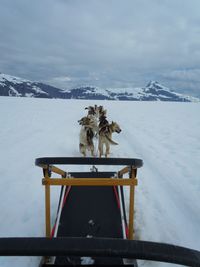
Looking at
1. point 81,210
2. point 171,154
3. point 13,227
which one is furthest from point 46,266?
point 171,154

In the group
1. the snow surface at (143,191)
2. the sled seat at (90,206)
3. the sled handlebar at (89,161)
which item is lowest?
the snow surface at (143,191)

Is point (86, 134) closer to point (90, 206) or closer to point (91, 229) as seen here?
point (90, 206)

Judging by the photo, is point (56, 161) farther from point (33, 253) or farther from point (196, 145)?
point (196, 145)

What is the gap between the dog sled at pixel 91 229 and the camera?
1.00 m

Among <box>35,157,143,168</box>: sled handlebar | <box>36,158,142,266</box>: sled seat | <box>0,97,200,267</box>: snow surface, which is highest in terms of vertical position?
<box>35,157,143,168</box>: sled handlebar

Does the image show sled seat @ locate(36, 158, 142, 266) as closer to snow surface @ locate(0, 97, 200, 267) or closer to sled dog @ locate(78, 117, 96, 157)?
snow surface @ locate(0, 97, 200, 267)

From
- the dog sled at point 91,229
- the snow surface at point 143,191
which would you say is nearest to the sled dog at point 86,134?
the snow surface at point 143,191

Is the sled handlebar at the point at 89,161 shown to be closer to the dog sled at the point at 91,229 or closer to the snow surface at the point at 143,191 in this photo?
the dog sled at the point at 91,229

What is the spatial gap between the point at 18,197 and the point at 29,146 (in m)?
3.94

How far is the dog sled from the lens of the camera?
1.00 m

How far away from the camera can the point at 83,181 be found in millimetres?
2426

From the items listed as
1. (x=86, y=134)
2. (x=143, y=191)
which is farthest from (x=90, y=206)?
(x=86, y=134)

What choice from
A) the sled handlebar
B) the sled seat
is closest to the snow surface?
the sled seat

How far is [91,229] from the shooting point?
2791 millimetres
